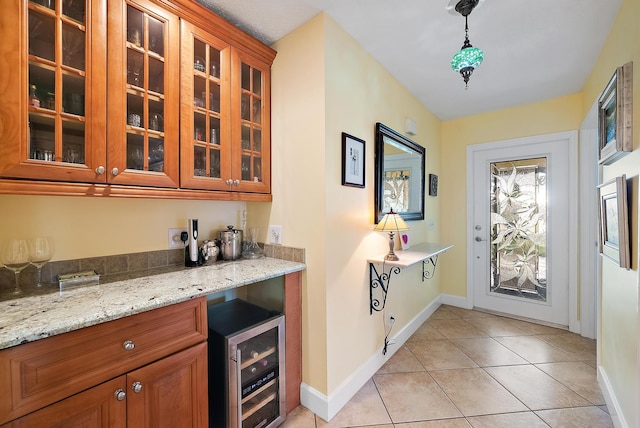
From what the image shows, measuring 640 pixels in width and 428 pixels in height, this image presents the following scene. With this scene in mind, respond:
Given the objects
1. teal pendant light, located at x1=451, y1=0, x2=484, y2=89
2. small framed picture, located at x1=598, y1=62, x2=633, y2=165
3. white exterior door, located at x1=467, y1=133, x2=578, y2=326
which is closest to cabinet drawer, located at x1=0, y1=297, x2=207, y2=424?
teal pendant light, located at x1=451, y1=0, x2=484, y2=89

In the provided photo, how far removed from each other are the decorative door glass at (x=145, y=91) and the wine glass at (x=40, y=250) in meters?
0.48

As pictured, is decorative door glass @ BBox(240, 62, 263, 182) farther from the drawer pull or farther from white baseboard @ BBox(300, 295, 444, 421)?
white baseboard @ BBox(300, 295, 444, 421)

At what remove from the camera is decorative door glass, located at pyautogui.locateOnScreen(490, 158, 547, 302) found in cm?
296

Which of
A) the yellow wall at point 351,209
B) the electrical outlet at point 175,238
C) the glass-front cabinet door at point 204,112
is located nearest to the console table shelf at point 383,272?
the yellow wall at point 351,209

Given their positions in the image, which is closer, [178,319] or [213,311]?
[178,319]

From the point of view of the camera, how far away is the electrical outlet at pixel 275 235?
1.85 m

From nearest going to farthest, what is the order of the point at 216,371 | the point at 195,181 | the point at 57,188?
the point at 57,188 < the point at 216,371 < the point at 195,181

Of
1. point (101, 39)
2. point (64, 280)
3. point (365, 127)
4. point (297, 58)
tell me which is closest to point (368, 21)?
point (297, 58)

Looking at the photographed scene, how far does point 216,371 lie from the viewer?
1.38m

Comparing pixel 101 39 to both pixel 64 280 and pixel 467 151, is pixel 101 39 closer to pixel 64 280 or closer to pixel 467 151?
pixel 64 280

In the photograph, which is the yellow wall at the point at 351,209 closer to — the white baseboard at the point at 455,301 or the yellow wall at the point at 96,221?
the yellow wall at the point at 96,221

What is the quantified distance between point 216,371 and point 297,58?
196cm

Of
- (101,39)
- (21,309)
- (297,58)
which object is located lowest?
(21,309)

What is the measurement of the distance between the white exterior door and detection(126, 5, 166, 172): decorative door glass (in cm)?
338
